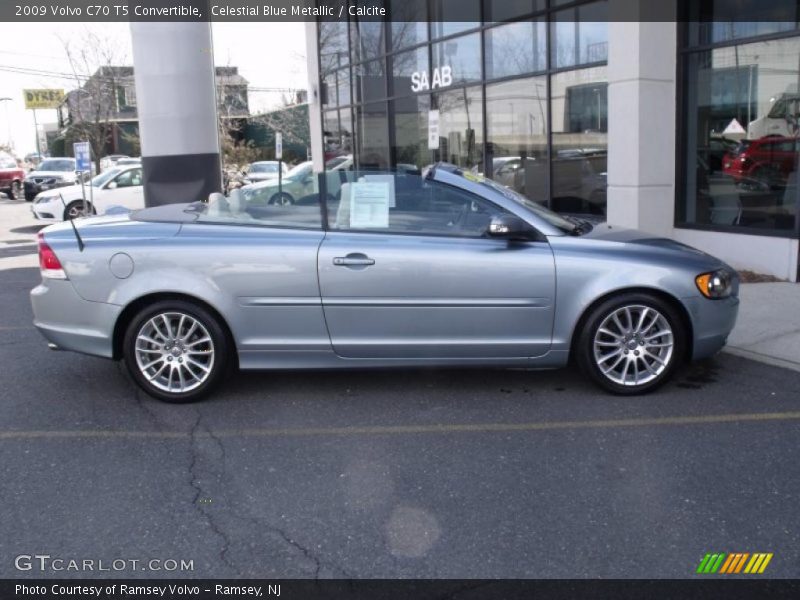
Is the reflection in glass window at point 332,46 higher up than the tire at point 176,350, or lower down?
higher up

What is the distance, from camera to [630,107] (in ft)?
33.7

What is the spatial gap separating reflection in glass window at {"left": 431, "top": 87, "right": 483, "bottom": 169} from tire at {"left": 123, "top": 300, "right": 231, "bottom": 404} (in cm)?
972

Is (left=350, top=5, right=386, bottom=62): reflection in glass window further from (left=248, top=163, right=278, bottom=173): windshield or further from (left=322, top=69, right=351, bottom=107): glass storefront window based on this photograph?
(left=248, top=163, right=278, bottom=173): windshield

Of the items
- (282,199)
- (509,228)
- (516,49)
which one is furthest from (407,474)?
(516,49)

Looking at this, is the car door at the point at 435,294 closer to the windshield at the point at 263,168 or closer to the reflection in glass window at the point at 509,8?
the reflection in glass window at the point at 509,8

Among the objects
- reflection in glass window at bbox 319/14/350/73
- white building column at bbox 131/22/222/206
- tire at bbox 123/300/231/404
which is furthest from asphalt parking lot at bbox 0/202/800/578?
reflection in glass window at bbox 319/14/350/73

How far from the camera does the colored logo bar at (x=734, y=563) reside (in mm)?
3248

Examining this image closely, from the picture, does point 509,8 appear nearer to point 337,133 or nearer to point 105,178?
point 337,133

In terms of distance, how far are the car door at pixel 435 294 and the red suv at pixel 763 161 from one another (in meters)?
5.43

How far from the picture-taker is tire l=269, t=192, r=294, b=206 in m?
5.55

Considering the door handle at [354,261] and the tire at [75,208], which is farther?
the tire at [75,208]

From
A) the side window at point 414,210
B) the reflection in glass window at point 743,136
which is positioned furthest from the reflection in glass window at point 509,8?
the side window at point 414,210

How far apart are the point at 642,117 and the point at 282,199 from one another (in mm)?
6229

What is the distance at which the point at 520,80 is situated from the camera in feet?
42.6
